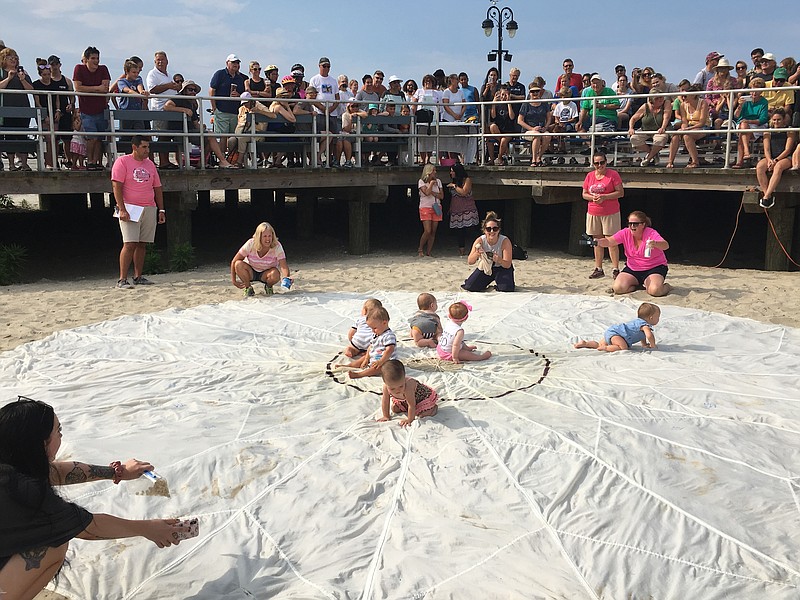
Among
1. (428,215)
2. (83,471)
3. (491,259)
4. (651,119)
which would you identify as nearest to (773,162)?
(651,119)

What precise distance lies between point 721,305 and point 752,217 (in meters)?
8.20

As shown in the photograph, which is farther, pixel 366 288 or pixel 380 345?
pixel 366 288

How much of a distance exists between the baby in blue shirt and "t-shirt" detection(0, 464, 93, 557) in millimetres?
4506

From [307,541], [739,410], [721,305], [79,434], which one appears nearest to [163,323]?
[79,434]

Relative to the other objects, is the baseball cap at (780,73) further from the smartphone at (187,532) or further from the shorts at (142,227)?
the smartphone at (187,532)

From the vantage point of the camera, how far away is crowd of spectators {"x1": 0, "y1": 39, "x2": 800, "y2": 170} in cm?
1050

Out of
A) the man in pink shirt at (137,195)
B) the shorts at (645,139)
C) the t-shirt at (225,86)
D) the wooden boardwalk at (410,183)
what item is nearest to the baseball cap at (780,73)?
the wooden boardwalk at (410,183)

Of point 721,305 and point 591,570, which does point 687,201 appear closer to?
point 721,305

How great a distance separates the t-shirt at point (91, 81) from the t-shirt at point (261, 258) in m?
3.60

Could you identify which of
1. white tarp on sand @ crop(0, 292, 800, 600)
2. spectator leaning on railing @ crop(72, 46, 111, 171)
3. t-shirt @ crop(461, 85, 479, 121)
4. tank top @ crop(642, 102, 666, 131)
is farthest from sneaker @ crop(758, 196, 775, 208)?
spectator leaning on railing @ crop(72, 46, 111, 171)

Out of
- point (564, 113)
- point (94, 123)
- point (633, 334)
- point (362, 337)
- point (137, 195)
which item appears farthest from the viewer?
point (564, 113)

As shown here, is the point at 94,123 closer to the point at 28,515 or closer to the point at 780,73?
the point at 28,515

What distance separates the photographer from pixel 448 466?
14.1ft

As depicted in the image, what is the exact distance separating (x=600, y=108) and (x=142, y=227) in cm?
736
